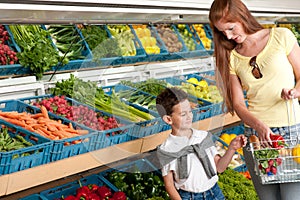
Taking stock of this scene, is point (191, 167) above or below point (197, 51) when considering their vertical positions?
below

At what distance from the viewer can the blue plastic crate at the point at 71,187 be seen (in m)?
3.15

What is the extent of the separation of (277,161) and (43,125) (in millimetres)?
1258

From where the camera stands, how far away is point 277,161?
262cm

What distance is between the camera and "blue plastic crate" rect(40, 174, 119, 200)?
315 centimetres

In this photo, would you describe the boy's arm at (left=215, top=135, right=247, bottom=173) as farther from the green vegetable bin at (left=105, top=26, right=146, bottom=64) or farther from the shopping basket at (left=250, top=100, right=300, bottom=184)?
the green vegetable bin at (left=105, top=26, right=146, bottom=64)

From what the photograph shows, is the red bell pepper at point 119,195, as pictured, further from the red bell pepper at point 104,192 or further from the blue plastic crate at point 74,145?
the blue plastic crate at point 74,145

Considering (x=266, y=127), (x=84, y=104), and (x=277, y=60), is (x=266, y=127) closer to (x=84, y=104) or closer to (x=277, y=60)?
(x=277, y=60)

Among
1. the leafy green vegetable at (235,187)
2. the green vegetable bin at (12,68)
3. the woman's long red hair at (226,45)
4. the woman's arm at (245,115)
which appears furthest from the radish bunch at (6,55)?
the leafy green vegetable at (235,187)

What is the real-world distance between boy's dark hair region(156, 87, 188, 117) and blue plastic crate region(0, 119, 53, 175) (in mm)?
590

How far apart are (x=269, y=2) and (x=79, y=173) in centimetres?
187

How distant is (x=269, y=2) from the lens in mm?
3697

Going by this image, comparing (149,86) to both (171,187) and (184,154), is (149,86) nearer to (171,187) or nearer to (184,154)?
(184,154)

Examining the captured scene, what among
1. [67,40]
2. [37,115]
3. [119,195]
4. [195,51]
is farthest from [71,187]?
[195,51]

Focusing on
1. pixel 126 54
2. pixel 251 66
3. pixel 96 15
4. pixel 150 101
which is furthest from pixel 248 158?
pixel 96 15
